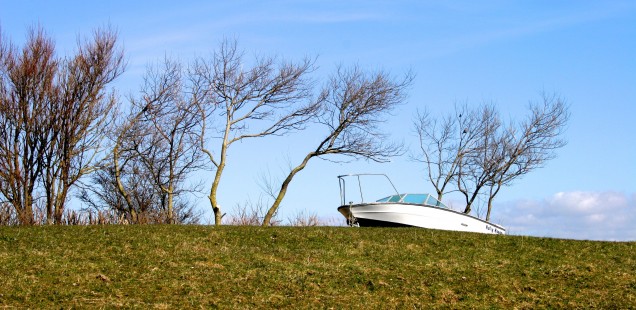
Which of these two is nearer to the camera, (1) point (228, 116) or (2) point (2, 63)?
(2) point (2, 63)

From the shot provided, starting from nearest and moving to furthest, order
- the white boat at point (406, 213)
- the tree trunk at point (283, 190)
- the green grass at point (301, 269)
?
1. the green grass at point (301, 269)
2. the white boat at point (406, 213)
3. the tree trunk at point (283, 190)

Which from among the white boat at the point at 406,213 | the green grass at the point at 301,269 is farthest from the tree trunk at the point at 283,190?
the green grass at the point at 301,269

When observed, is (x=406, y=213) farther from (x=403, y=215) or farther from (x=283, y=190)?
(x=283, y=190)

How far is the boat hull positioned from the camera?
29.8 metres

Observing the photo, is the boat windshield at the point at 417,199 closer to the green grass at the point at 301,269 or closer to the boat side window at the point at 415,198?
the boat side window at the point at 415,198

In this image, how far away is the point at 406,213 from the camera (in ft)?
97.8

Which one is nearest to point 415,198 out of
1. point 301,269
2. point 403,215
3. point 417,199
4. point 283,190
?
point 417,199

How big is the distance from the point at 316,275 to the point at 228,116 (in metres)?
20.8

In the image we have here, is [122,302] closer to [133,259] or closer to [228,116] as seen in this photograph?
[133,259]

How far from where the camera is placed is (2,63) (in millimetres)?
34500

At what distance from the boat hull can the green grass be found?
4671mm

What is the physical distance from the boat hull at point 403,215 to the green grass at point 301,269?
A: 4671 millimetres

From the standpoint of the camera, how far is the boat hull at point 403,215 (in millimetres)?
29750

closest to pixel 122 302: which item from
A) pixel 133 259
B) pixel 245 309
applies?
pixel 245 309
